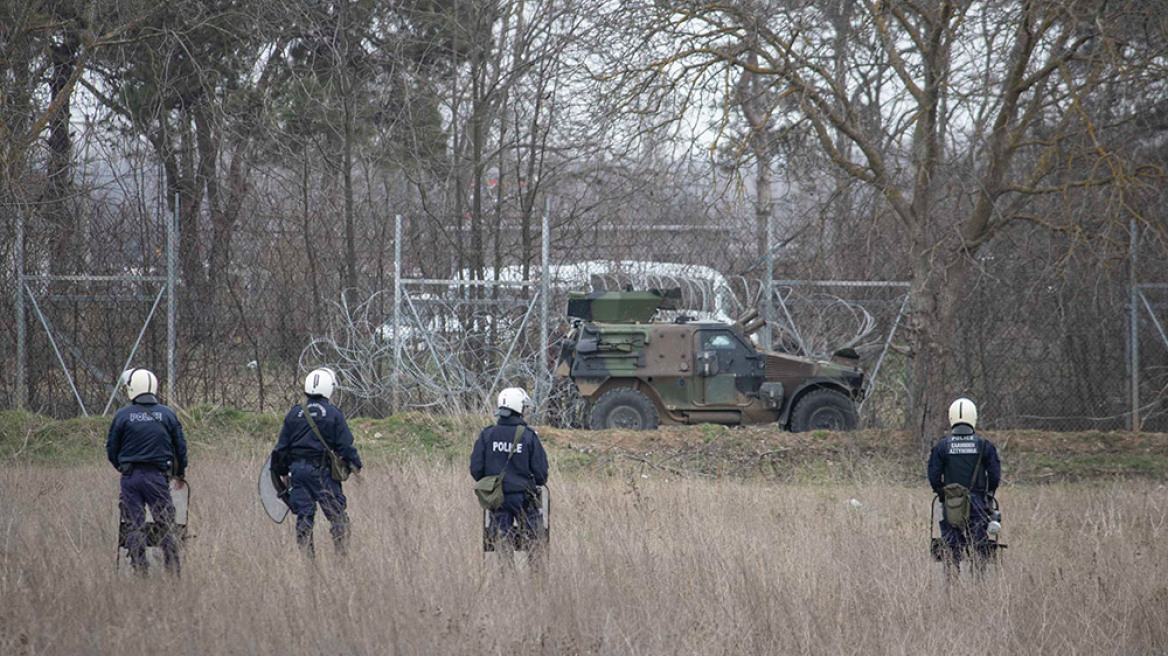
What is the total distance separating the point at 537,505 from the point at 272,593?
1823 mm

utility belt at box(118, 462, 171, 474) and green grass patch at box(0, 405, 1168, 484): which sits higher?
utility belt at box(118, 462, 171, 474)

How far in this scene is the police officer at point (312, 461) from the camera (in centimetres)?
765

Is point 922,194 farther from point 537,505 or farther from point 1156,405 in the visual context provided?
point 537,505

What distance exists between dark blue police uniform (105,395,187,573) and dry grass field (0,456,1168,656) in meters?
0.30

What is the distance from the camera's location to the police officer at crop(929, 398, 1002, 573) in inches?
284

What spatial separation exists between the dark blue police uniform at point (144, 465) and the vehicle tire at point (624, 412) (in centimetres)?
738

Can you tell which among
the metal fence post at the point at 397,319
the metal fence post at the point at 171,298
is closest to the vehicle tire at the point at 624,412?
the metal fence post at the point at 397,319

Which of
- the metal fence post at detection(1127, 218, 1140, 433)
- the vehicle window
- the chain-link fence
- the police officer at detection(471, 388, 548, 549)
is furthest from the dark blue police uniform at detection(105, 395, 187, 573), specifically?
the metal fence post at detection(1127, 218, 1140, 433)

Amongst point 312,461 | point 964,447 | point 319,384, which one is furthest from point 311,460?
point 964,447

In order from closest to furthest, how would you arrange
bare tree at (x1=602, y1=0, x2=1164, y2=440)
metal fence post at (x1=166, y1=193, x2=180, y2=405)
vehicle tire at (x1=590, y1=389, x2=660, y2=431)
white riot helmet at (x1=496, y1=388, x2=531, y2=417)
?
white riot helmet at (x1=496, y1=388, x2=531, y2=417) → bare tree at (x1=602, y1=0, x2=1164, y2=440) → metal fence post at (x1=166, y1=193, x2=180, y2=405) → vehicle tire at (x1=590, y1=389, x2=660, y2=431)

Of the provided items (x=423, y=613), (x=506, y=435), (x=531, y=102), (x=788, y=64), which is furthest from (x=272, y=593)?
(x=531, y=102)

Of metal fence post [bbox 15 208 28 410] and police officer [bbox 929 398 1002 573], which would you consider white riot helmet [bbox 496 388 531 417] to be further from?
metal fence post [bbox 15 208 28 410]

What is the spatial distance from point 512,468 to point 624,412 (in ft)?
23.1

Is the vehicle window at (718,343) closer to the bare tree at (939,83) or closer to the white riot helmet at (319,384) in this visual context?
the bare tree at (939,83)
